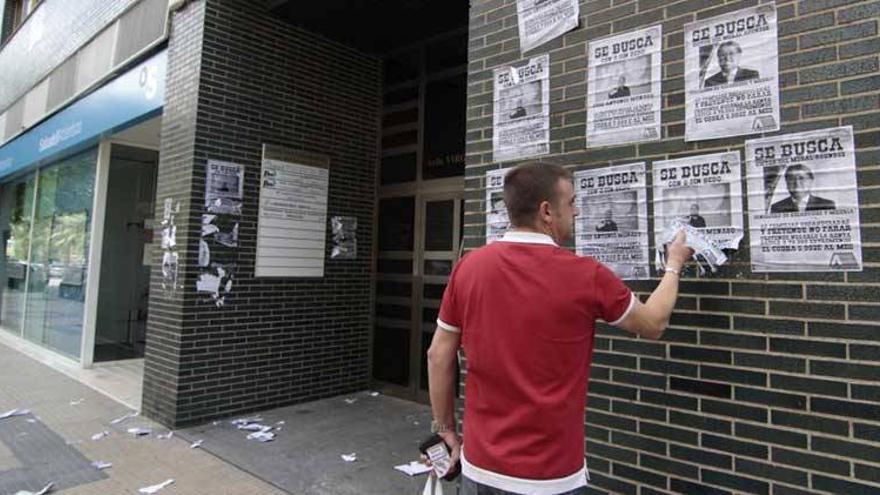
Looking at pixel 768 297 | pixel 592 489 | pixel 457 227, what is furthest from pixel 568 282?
pixel 457 227

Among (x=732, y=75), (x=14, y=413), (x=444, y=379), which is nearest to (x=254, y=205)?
(x=14, y=413)

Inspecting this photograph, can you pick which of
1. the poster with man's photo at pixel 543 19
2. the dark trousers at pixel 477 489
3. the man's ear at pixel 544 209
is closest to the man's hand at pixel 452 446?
the dark trousers at pixel 477 489

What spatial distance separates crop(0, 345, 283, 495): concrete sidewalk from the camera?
433 centimetres

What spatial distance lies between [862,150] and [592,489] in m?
2.02

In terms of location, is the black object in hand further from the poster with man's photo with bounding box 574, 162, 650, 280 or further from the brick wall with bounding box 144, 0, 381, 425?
the brick wall with bounding box 144, 0, 381, 425

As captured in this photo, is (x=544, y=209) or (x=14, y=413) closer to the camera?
(x=544, y=209)

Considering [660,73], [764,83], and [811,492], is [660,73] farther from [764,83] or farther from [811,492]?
[811,492]

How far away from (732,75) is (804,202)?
680 millimetres

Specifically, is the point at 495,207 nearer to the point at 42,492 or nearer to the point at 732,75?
the point at 732,75

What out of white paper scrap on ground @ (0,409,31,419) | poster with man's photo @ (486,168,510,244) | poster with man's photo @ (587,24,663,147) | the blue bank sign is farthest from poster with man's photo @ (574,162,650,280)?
white paper scrap on ground @ (0,409,31,419)

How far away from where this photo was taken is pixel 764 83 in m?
2.55

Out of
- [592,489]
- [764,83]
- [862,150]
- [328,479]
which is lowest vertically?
[328,479]

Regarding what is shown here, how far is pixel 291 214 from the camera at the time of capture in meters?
6.56

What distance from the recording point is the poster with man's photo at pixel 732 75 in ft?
8.36
